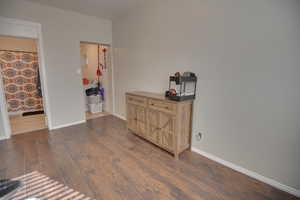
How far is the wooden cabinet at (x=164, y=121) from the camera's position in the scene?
211 cm

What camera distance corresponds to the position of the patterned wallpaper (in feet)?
13.8

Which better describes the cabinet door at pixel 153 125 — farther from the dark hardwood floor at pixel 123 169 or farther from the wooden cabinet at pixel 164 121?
the dark hardwood floor at pixel 123 169

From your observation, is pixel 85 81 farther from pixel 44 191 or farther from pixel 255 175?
pixel 255 175

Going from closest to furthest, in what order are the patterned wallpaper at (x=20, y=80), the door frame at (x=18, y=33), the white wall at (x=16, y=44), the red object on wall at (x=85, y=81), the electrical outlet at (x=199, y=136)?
the electrical outlet at (x=199, y=136), the door frame at (x=18, y=33), the white wall at (x=16, y=44), the patterned wallpaper at (x=20, y=80), the red object on wall at (x=85, y=81)

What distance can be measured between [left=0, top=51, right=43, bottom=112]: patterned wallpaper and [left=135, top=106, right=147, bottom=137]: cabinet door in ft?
13.1

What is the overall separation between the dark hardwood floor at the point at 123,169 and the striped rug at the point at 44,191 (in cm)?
7

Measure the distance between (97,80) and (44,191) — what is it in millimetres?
3824

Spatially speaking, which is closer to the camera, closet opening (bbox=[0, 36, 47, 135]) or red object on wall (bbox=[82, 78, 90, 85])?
closet opening (bbox=[0, 36, 47, 135])

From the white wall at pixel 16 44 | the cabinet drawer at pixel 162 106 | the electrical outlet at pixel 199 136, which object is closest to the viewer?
the cabinet drawer at pixel 162 106

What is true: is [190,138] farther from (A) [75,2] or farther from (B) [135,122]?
(A) [75,2]

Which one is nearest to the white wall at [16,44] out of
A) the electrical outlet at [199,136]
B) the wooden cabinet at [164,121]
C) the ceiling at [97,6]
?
the ceiling at [97,6]

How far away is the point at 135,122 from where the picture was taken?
2.84m

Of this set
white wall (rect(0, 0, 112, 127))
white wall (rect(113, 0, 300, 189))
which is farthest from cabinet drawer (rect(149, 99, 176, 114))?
white wall (rect(0, 0, 112, 127))

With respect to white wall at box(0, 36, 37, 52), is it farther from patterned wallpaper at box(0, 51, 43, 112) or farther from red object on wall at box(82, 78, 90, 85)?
red object on wall at box(82, 78, 90, 85)
